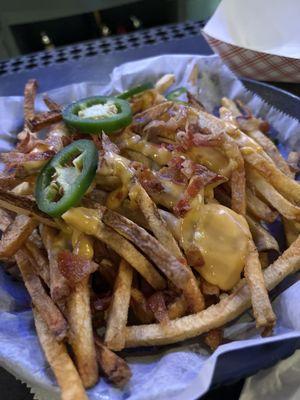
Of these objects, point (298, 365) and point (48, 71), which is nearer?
point (298, 365)

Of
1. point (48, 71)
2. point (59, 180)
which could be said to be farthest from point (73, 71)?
point (59, 180)

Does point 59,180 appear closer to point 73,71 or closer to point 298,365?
point 298,365

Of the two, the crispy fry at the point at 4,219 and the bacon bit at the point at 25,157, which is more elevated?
the bacon bit at the point at 25,157

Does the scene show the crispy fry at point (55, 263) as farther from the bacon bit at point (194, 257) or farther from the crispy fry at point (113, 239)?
the bacon bit at point (194, 257)

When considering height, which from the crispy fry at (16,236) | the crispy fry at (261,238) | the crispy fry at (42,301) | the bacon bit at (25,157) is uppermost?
the bacon bit at (25,157)

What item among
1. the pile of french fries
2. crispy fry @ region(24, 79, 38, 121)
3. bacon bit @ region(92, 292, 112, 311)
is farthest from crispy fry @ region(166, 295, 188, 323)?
crispy fry @ region(24, 79, 38, 121)

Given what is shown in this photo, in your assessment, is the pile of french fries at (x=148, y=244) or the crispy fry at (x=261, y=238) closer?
the pile of french fries at (x=148, y=244)

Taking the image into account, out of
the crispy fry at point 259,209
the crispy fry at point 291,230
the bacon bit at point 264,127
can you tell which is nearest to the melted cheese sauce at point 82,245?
the crispy fry at point 259,209
